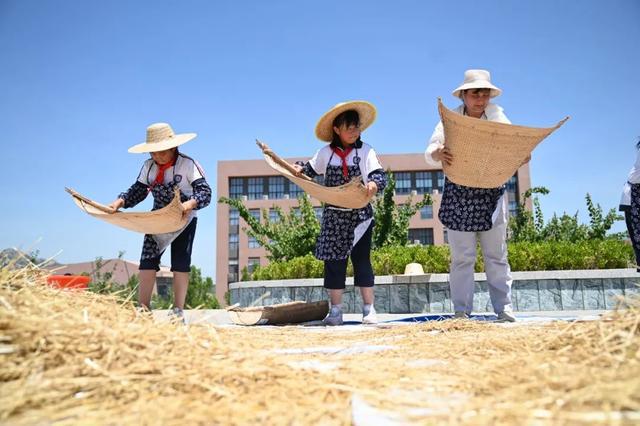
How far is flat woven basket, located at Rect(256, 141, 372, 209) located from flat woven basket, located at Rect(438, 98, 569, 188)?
71cm

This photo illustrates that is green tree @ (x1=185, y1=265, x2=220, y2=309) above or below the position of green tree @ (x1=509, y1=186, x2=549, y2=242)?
below

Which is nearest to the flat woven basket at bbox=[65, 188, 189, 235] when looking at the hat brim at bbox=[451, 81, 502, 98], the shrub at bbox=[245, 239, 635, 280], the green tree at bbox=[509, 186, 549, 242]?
the hat brim at bbox=[451, 81, 502, 98]

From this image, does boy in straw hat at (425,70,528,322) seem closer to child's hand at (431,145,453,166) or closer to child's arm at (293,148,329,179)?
child's hand at (431,145,453,166)

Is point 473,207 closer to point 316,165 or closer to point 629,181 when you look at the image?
point 316,165

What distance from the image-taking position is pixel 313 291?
7031 millimetres

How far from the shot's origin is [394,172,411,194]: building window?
50.5 meters

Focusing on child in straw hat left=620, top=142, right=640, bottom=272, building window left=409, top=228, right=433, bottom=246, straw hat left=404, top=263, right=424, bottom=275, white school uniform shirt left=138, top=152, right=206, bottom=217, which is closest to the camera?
white school uniform shirt left=138, top=152, right=206, bottom=217

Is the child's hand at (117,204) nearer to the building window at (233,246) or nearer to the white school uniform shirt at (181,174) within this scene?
the white school uniform shirt at (181,174)

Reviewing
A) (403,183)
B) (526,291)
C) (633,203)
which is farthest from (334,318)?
(403,183)

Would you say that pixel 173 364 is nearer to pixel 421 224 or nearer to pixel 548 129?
pixel 548 129

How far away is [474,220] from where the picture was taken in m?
3.94

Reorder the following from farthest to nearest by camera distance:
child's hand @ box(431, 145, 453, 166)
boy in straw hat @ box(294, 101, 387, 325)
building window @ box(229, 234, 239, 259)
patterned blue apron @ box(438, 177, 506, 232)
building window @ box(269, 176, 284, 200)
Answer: building window @ box(269, 176, 284, 200) < building window @ box(229, 234, 239, 259) < boy in straw hat @ box(294, 101, 387, 325) < patterned blue apron @ box(438, 177, 506, 232) < child's hand @ box(431, 145, 453, 166)

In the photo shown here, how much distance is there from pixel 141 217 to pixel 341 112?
77.7 inches

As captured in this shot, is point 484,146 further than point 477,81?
No
